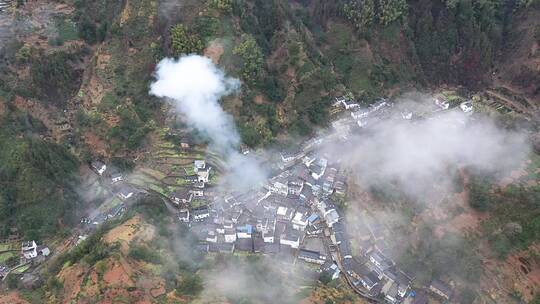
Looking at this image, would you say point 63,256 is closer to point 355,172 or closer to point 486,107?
point 355,172

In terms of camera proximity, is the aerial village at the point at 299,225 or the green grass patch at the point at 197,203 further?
the green grass patch at the point at 197,203

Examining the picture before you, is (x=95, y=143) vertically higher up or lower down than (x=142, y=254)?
higher up

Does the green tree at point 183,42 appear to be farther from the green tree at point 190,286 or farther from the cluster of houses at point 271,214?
the green tree at point 190,286

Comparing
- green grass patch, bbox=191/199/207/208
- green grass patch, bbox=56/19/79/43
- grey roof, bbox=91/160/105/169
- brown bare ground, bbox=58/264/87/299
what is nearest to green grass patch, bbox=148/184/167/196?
green grass patch, bbox=191/199/207/208

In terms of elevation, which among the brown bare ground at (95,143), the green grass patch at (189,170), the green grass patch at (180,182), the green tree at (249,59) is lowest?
the green grass patch at (180,182)

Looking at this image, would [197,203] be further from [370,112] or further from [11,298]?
[370,112]

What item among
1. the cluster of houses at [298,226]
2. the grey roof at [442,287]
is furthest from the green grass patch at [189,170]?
the grey roof at [442,287]

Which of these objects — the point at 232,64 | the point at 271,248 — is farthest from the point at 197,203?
the point at 232,64
